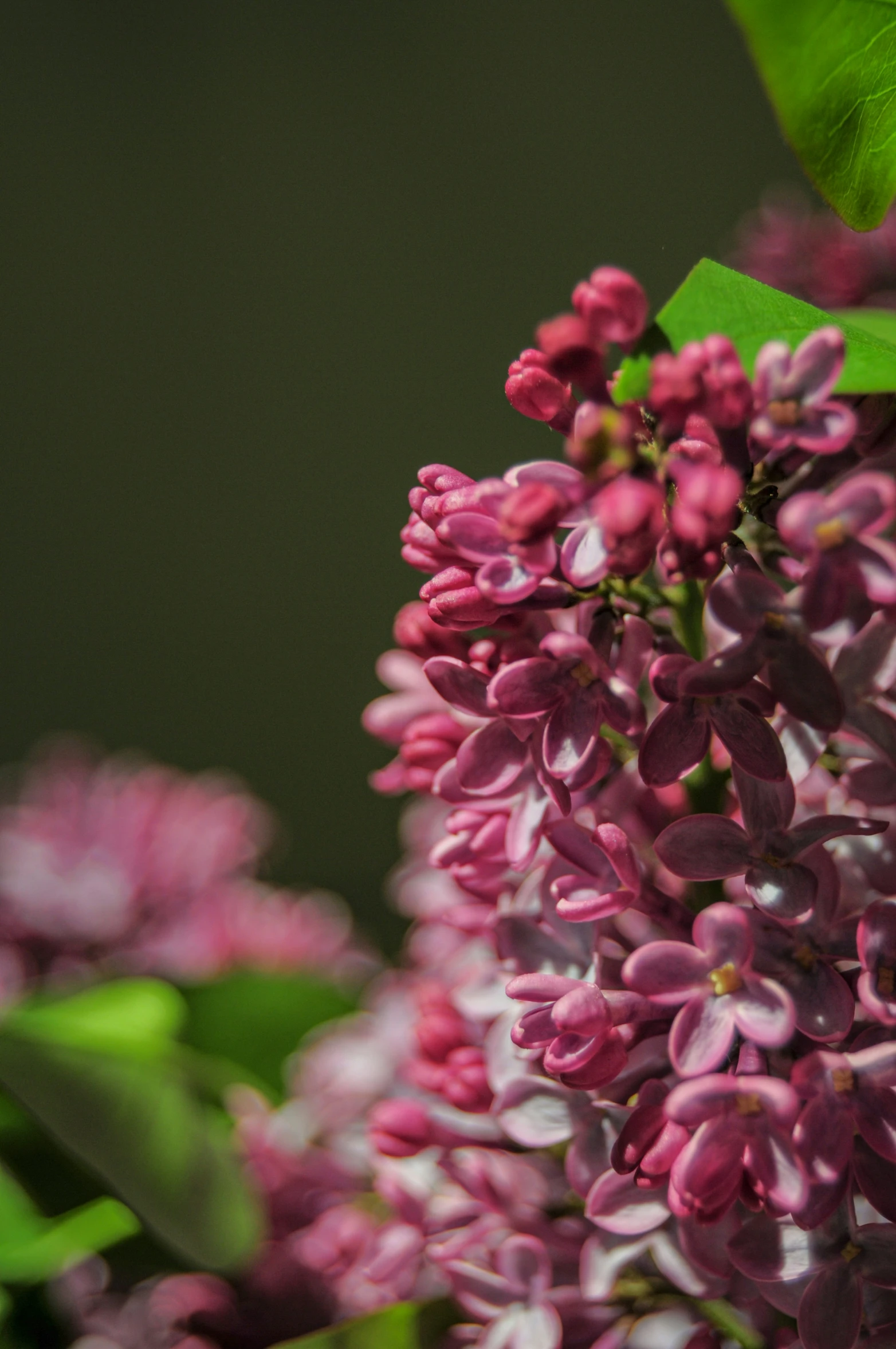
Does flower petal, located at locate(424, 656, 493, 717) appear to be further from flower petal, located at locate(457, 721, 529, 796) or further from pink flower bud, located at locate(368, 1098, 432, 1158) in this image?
pink flower bud, located at locate(368, 1098, 432, 1158)

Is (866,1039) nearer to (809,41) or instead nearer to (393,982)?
(809,41)

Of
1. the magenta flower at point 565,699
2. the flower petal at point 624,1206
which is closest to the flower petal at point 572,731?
the magenta flower at point 565,699

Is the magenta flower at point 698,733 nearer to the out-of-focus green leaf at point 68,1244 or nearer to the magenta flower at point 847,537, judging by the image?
the magenta flower at point 847,537

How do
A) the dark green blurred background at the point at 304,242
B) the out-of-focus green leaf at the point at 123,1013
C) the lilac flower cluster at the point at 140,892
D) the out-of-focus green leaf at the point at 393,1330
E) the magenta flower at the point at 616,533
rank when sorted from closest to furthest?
the magenta flower at the point at 616,533 → the out-of-focus green leaf at the point at 393,1330 → the out-of-focus green leaf at the point at 123,1013 → the lilac flower cluster at the point at 140,892 → the dark green blurred background at the point at 304,242

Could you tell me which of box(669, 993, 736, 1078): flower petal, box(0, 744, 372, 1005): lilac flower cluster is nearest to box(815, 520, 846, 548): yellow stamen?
box(669, 993, 736, 1078): flower petal

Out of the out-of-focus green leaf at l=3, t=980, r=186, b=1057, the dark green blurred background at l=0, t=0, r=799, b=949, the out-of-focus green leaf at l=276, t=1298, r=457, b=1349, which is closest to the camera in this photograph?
the out-of-focus green leaf at l=276, t=1298, r=457, b=1349

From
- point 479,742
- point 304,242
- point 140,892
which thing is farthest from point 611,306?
point 304,242

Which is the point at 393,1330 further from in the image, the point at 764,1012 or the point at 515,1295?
the point at 764,1012
